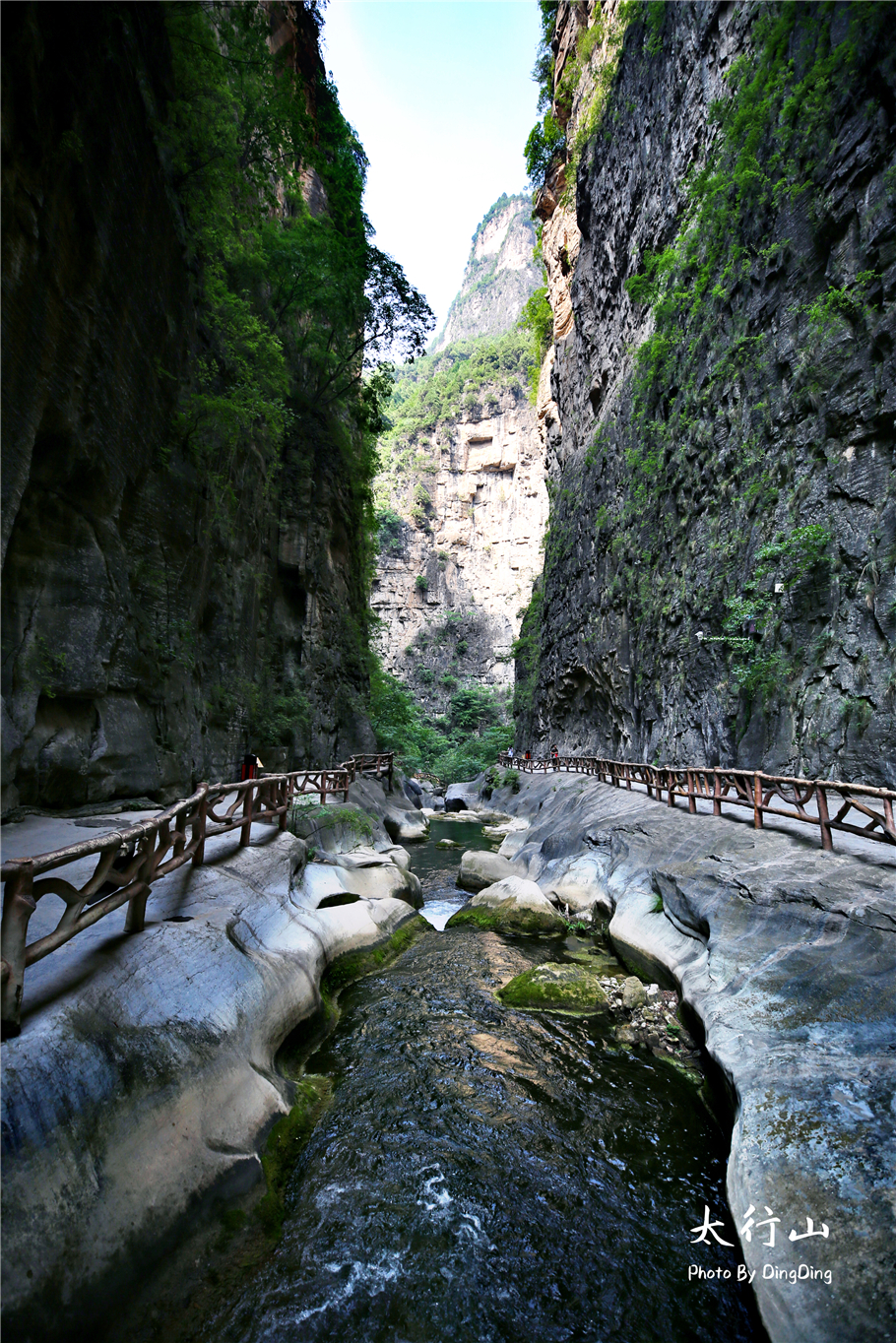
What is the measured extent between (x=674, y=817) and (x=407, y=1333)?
7.58 metres

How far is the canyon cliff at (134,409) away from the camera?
5.95 m

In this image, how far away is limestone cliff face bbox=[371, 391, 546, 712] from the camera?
5178 centimetres

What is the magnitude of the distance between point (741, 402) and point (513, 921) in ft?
38.2

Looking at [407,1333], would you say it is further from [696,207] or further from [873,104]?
[696,207]

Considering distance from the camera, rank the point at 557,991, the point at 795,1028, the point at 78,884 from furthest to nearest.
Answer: the point at 557,991
the point at 78,884
the point at 795,1028

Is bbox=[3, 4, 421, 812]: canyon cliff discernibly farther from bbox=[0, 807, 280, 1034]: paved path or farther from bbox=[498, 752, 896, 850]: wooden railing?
bbox=[498, 752, 896, 850]: wooden railing

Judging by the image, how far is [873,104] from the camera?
8.95 m

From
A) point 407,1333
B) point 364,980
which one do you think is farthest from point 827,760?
point 407,1333

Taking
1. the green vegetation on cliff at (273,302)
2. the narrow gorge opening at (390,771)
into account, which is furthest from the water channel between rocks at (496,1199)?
the green vegetation on cliff at (273,302)

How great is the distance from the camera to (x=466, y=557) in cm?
5366

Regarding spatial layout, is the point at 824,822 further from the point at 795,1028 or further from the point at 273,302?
the point at 273,302

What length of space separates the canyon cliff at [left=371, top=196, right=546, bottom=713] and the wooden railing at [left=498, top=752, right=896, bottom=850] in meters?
36.9

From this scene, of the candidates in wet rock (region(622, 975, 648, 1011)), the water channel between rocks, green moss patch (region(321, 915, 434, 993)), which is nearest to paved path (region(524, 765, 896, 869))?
wet rock (region(622, 975, 648, 1011))

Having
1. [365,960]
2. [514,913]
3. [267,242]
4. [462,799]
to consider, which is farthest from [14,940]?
[462,799]
